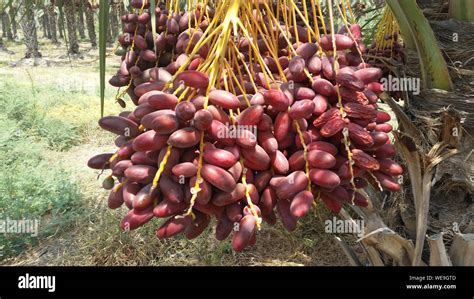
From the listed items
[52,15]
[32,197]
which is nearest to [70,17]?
[32,197]

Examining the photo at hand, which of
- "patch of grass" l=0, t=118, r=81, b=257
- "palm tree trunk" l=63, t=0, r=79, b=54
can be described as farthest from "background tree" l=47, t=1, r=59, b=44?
"patch of grass" l=0, t=118, r=81, b=257

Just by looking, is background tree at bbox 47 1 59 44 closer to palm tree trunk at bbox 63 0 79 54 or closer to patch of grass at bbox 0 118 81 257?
palm tree trunk at bbox 63 0 79 54

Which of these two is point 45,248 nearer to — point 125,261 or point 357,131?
point 125,261

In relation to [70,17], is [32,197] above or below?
below

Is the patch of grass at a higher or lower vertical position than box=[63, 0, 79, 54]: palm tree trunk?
lower

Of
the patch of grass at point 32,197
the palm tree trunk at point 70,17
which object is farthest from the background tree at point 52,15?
the patch of grass at point 32,197

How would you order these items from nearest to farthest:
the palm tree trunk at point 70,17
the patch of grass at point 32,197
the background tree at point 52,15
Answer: the background tree at point 52,15
the palm tree trunk at point 70,17
the patch of grass at point 32,197

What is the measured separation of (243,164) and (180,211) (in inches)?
5.8

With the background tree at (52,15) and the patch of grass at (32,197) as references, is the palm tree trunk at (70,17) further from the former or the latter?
the patch of grass at (32,197)

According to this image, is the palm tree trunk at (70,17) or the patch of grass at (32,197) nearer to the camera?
the palm tree trunk at (70,17)

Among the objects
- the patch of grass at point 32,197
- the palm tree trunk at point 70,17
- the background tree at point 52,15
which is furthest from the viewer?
the patch of grass at point 32,197

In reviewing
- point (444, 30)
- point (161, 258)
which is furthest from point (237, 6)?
point (161, 258)

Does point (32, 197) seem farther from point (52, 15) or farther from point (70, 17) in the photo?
point (70, 17)

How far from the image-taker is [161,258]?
3010 millimetres
